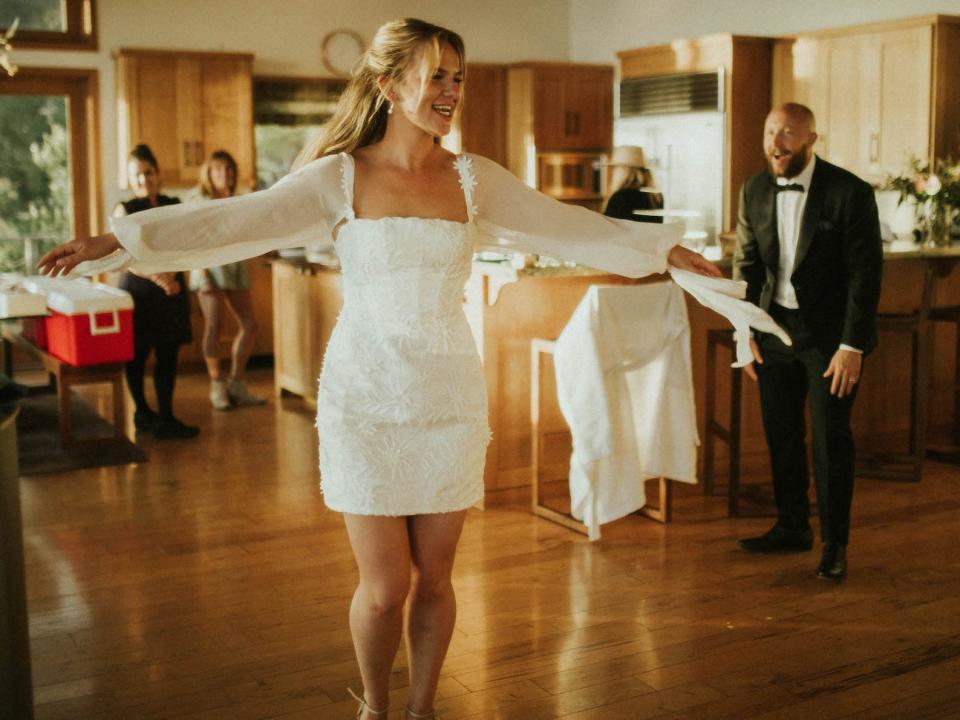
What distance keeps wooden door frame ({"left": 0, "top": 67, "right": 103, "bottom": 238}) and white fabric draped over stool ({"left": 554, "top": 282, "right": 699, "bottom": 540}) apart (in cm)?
535

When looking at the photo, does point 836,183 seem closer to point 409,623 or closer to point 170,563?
point 409,623

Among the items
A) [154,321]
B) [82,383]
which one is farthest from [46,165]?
[82,383]

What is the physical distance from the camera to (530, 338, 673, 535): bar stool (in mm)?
4488

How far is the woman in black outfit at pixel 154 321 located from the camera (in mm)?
5965

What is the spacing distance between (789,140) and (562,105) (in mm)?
6152

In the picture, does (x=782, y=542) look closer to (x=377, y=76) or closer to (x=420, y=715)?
(x=420, y=715)

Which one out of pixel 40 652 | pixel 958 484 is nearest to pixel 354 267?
pixel 40 652

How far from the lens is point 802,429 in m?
4.04

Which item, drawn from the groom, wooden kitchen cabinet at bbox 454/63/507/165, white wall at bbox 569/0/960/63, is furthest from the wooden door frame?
the groom

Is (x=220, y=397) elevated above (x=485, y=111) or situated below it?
below

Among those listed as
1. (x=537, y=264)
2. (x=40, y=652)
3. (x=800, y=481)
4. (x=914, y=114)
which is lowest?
(x=40, y=652)

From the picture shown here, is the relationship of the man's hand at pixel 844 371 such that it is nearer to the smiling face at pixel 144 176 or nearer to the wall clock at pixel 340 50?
the smiling face at pixel 144 176

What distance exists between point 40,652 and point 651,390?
2278 millimetres

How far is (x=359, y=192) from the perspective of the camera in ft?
7.71
